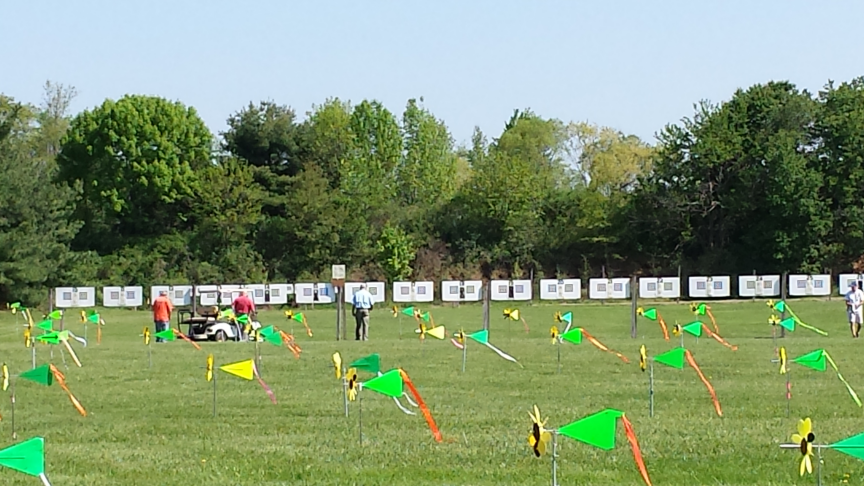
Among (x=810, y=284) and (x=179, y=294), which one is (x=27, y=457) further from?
(x=810, y=284)

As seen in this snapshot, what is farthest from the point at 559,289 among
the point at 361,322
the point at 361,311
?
the point at 361,311

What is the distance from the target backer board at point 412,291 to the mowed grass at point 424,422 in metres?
20.0

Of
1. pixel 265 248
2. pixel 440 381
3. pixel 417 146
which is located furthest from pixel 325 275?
pixel 440 381

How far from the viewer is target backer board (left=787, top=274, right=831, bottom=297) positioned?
43.9m

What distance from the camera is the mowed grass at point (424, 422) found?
9888 mm

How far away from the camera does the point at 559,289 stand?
4544 cm

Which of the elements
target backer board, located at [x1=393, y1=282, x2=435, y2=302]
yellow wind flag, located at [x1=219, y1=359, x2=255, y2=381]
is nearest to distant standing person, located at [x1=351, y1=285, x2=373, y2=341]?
target backer board, located at [x1=393, y1=282, x2=435, y2=302]

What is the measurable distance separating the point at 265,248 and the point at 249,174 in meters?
4.48

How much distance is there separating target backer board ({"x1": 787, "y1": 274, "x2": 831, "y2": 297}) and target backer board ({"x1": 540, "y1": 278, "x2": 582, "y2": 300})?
27.3ft

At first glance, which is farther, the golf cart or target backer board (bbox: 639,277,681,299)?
target backer board (bbox: 639,277,681,299)

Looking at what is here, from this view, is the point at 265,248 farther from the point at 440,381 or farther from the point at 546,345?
the point at 440,381

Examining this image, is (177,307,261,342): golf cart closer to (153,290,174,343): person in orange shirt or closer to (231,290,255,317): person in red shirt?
(231,290,255,317): person in red shirt

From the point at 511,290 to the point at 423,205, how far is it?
2927cm

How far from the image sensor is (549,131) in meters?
89.9
